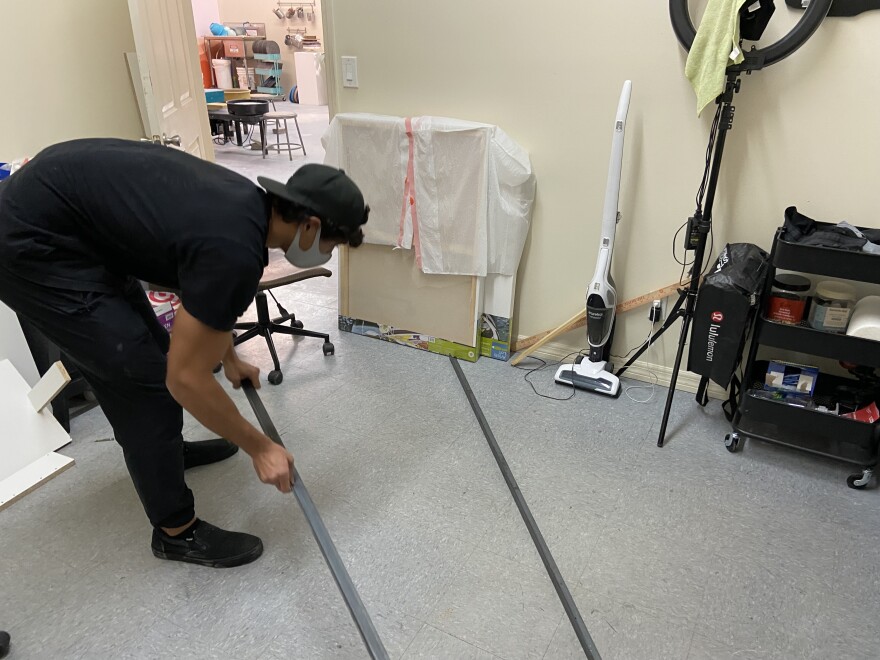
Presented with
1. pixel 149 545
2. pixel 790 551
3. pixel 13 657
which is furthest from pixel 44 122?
pixel 790 551

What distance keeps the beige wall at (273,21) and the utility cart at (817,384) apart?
10.6m

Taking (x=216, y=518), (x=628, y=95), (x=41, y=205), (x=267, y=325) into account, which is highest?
(x=628, y=95)

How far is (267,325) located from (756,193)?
2199 millimetres

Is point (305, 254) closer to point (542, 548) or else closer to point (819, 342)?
point (542, 548)

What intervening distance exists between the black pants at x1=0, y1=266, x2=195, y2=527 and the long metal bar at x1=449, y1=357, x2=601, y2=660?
3.39ft

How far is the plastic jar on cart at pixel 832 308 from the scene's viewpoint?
2014 mm

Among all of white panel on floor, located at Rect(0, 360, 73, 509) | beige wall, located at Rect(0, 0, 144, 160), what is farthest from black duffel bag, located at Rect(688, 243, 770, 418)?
beige wall, located at Rect(0, 0, 144, 160)

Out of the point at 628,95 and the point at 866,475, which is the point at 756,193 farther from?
the point at 866,475

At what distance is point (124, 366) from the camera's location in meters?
1.47

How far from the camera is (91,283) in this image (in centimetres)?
145

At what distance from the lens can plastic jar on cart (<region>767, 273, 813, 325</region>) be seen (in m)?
2.08

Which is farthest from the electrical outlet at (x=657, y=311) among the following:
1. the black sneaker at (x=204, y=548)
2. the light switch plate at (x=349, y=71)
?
the black sneaker at (x=204, y=548)

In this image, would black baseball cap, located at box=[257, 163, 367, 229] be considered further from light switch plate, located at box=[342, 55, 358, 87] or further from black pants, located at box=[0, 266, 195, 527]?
light switch plate, located at box=[342, 55, 358, 87]

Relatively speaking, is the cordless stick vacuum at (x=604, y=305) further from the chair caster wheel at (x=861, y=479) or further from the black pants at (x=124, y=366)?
the black pants at (x=124, y=366)
